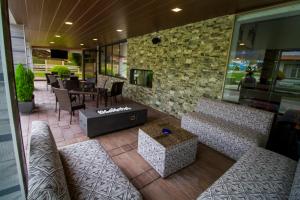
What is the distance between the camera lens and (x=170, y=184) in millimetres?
2068

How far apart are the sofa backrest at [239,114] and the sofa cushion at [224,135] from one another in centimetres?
11

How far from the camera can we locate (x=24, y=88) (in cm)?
421

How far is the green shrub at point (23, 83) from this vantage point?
4.06m

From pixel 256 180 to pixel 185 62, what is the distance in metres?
3.19

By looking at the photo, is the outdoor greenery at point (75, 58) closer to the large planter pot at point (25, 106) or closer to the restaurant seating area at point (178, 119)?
the restaurant seating area at point (178, 119)

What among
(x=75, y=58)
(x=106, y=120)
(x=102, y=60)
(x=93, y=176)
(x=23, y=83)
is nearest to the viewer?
(x=93, y=176)

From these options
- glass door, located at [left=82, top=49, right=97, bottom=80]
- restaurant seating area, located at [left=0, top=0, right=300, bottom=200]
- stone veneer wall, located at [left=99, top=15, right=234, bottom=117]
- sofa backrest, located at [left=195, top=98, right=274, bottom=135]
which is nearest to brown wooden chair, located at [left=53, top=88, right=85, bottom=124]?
restaurant seating area, located at [left=0, top=0, right=300, bottom=200]

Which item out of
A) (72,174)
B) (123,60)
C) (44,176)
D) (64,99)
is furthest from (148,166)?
(123,60)

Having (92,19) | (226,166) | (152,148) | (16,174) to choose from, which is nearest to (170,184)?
(152,148)

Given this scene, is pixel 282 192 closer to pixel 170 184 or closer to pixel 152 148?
pixel 170 184

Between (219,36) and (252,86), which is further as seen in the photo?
(219,36)

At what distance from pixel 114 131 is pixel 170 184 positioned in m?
1.83

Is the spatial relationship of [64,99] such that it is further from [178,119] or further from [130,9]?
[178,119]

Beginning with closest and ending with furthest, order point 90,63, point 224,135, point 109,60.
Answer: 1. point 224,135
2. point 109,60
3. point 90,63
